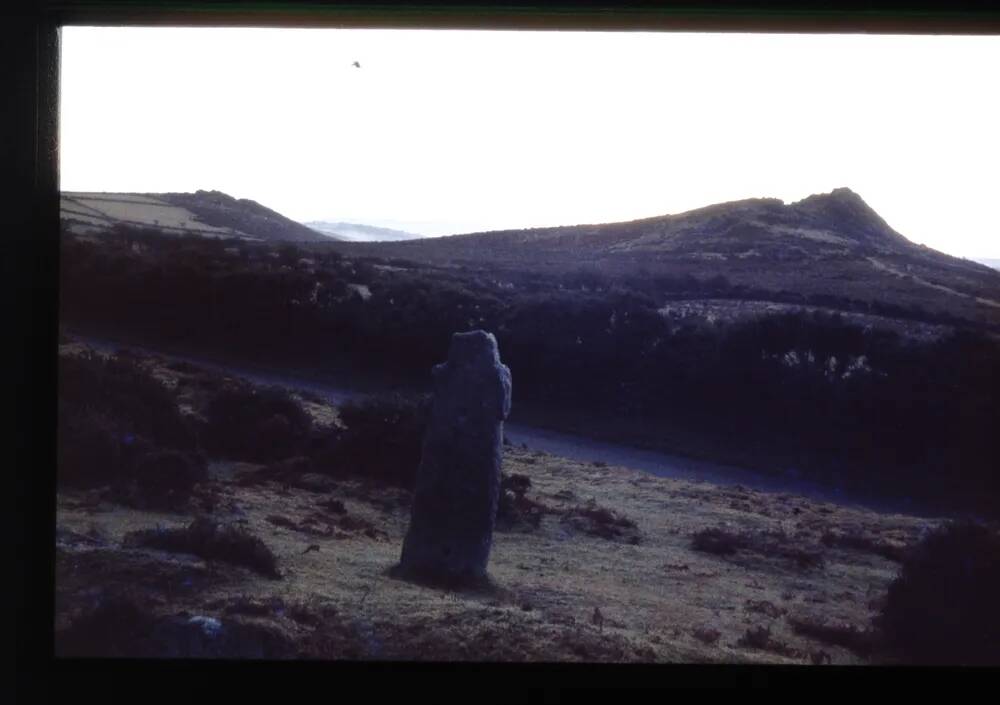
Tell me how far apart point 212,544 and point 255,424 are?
39.2 inches

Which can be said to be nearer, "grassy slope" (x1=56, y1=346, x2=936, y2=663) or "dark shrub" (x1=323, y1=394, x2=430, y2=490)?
"grassy slope" (x1=56, y1=346, x2=936, y2=663)

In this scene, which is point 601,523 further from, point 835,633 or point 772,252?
point 772,252

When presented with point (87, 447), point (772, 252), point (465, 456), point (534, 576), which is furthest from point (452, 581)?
point (772, 252)

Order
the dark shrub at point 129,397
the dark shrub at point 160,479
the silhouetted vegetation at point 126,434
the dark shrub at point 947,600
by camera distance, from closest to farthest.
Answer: the dark shrub at point 947,600, the silhouetted vegetation at point 126,434, the dark shrub at point 160,479, the dark shrub at point 129,397

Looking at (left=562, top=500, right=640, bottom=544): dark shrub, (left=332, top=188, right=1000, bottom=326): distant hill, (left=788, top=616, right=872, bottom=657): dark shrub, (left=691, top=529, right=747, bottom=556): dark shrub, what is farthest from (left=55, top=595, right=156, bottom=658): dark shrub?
(left=788, top=616, right=872, bottom=657): dark shrub

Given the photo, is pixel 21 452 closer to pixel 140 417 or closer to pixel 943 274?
pixel 140 417

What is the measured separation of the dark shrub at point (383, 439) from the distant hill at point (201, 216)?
122 cm

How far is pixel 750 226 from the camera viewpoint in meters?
7.11

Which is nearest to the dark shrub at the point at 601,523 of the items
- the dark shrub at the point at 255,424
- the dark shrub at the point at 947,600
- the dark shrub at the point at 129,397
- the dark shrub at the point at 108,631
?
the dark shrub at the point at 947,600

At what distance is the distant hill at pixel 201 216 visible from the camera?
6301mm

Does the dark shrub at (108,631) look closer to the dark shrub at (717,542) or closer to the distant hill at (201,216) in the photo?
the distant hill at (201,216)

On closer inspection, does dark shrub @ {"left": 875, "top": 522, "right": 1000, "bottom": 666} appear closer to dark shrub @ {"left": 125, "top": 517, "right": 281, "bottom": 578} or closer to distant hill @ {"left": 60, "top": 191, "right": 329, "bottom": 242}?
dark shrub @ {"left": 125, "top": 517, "right": 281, "bottom": 578}

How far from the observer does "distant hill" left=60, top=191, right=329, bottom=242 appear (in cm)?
630

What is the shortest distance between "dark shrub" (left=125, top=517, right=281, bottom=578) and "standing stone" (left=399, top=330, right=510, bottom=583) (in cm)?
85
